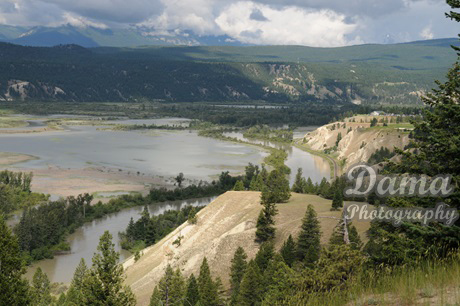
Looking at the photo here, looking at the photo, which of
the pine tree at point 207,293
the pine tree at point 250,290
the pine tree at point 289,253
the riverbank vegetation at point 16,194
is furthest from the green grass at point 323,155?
the pine tree at point 250,290

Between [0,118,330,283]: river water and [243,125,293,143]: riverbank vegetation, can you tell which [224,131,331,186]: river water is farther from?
[243,125,293,143]: riverbank vegetation

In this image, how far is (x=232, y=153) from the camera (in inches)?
5640

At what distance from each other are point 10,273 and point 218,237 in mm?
30639

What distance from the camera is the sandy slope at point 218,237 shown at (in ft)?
156

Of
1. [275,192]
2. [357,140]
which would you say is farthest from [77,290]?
Result: [357,140]

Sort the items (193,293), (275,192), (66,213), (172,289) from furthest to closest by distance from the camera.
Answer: (66,213)
(275,192)
(172,289)
(193,293)

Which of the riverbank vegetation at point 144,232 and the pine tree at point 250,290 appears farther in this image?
the riverbank vegetation at point 144,232

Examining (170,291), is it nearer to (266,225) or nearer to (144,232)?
(266,225)

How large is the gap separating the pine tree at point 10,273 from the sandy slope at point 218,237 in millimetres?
18213

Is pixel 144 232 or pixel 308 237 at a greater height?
pixel 308 237

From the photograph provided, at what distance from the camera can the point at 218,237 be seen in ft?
173

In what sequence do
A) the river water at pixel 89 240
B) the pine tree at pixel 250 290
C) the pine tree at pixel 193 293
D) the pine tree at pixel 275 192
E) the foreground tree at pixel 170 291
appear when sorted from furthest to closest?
the river water at pixel 89 240, the pine tree at pixel 275 192, the pine tree at pixel 193 293, the foreground tree at pixel 170 291, the pine tree at pixel 250 290

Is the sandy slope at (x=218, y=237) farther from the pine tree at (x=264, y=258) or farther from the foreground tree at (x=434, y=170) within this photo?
the foreground tree at (x=434, y=170)

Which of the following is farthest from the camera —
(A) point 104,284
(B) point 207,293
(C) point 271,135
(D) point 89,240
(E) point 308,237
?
(C) point 271,135
